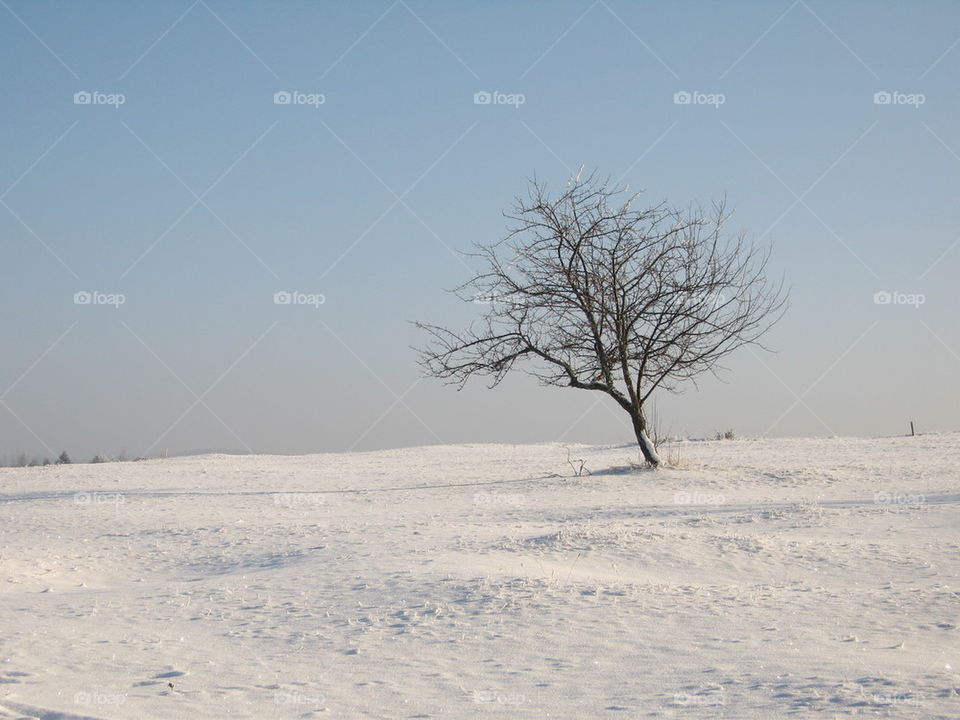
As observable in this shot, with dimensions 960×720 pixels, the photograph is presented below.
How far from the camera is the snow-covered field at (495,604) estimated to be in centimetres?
640

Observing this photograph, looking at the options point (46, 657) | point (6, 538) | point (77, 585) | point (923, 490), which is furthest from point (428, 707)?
point (923, 490)

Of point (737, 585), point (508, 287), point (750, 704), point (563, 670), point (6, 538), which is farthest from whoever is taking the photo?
point (508, 287)

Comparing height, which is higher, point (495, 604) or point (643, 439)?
point (643, 439)

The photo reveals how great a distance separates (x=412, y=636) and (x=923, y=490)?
42.4ft

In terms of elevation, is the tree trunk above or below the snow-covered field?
above

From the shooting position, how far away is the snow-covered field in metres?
6.40

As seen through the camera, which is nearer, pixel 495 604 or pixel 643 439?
pixel 495 604

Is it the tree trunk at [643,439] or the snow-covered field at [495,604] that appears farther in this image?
the tree trunk at [643,439]

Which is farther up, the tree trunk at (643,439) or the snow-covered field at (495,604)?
the tree trunk at (643,439)

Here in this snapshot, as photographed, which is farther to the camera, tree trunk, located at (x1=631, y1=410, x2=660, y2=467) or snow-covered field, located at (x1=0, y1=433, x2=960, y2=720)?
tree trunk, located at (x1=631, y1=410, x2=660, y2=467)

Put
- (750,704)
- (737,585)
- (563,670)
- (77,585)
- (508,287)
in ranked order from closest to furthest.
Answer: (750,704) < (563,670) < (737,585) < (77,585) < (508,287)

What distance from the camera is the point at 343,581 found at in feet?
32.5

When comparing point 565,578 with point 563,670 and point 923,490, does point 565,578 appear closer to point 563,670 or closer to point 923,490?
point 563,670

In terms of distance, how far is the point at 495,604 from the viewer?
8.62m
